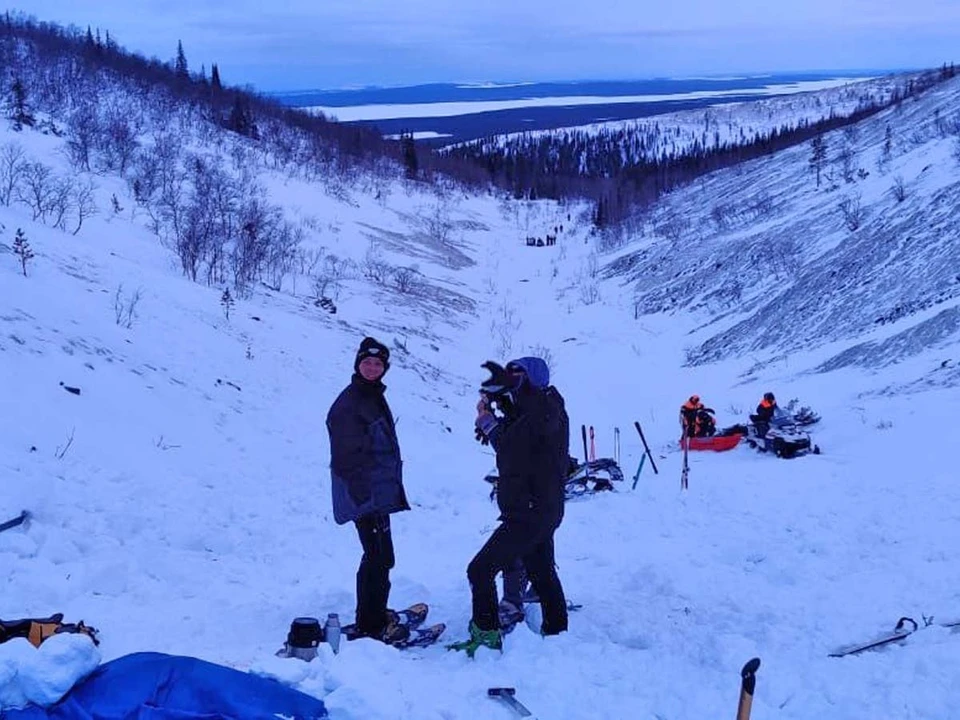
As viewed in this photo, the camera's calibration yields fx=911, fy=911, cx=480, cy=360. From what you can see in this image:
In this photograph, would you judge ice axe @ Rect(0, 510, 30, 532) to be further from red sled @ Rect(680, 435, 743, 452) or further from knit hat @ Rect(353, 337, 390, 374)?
red sled @ Rect(680, 435, 743, 452)

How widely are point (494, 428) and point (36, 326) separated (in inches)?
356

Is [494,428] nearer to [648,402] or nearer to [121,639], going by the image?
[121,639]

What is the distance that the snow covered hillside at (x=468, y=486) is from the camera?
525 cm

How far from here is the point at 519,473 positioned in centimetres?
541

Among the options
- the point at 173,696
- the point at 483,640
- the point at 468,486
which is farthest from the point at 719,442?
the point at 173,696

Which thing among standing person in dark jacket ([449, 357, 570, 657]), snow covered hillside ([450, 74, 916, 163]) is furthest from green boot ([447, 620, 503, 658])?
snow covered hillside ([450, 74, 916, 163])

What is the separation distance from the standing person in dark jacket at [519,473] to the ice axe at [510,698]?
1.86ft

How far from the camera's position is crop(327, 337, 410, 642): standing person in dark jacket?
5562 mm

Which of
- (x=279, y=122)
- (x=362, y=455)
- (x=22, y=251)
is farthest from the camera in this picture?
(x=279, y=122)

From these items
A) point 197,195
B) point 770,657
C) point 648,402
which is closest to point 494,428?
point 770,657

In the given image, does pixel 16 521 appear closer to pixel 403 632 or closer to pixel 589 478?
pixel 403 632

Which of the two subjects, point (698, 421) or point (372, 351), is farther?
point (698, 421)

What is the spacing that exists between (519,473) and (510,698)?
4.18 feet

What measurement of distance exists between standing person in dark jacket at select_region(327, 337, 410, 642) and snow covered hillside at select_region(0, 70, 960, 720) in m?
0.52
